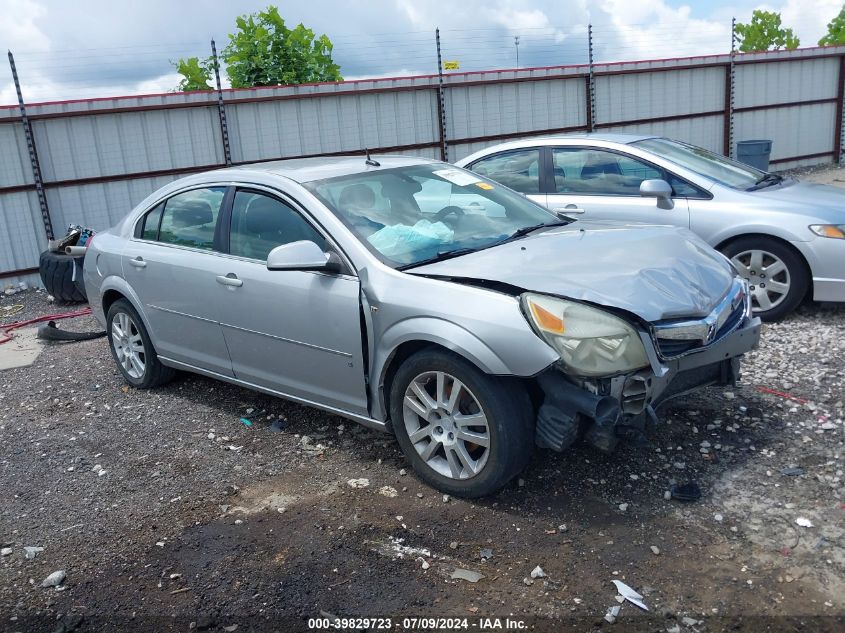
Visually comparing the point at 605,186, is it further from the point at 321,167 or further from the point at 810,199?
the point at 321,167

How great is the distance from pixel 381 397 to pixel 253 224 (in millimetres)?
1403

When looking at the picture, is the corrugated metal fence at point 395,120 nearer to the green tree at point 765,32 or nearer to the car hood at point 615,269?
the car hood at point 615,269

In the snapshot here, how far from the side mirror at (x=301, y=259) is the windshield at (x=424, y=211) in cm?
23

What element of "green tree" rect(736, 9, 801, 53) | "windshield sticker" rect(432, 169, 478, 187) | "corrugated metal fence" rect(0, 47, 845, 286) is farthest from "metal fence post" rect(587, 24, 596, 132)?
"green tree" rect(736, 9, 801, 53)

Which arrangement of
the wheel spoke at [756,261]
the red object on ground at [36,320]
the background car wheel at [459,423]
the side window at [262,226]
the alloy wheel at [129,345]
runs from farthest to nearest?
the red object on ground at [36,320], the wheel spoke at [756,261], the alloy wheel at [129,345], the side window at [262,226], the background car wheel at [459,423]

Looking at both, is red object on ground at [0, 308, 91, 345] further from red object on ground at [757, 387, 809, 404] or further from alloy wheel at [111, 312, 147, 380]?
red object on ground at [757, 387, 809, 404]

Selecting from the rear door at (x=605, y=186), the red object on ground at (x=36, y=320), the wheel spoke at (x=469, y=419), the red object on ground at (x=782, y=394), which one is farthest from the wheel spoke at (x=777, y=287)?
the red object on ground at (x=36, y=320)

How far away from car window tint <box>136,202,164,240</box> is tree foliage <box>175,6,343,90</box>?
13.1 m

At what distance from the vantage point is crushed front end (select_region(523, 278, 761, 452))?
11.5 feet

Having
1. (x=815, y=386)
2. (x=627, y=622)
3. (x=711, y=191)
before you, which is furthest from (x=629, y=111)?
(x=627, y=622)

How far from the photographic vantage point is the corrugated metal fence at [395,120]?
10.9 metres

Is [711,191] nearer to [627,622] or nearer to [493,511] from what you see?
[493,511]

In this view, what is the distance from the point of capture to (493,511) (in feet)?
12.5

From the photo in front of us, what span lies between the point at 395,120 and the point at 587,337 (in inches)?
416
